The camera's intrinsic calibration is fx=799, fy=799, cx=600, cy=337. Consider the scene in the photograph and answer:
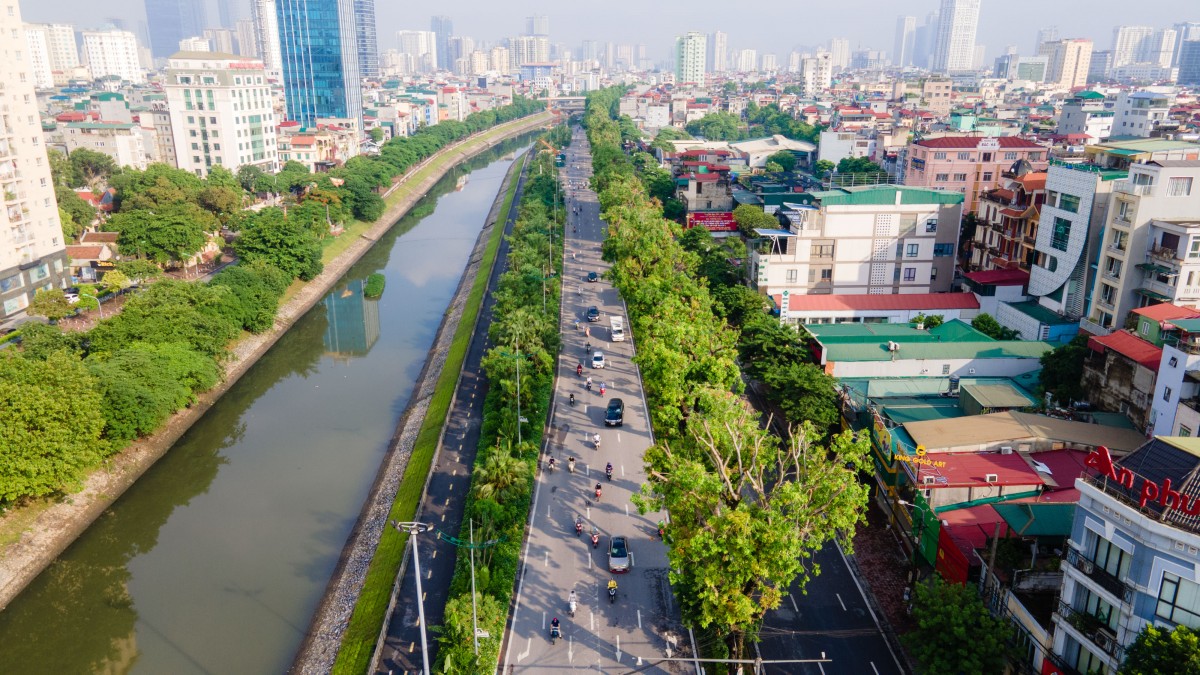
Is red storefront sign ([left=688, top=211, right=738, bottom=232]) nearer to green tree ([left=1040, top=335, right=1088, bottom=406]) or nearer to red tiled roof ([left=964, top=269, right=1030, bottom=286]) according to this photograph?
red tiled roof ([left=964, top=269, right=1030, bottom=286])

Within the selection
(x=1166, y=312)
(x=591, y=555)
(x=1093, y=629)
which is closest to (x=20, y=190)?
(x=591, y=555)

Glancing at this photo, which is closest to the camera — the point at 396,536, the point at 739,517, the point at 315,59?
the point at 739,517

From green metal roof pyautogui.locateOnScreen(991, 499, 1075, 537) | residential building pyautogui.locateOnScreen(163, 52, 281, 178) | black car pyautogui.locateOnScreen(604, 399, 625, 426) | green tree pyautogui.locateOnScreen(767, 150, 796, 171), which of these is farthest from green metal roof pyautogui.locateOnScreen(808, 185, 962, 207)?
residential building pyautogui.locateOnScreen(163, 52, 281, 178)

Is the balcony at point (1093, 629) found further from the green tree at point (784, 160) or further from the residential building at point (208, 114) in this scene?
the residential building at point (208, 114)

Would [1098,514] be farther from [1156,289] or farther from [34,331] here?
[34,331]

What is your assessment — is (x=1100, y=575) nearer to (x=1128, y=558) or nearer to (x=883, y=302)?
(x=1128, y=558)

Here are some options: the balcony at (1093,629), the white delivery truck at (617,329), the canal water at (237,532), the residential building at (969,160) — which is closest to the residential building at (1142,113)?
the residential building at (969,160)

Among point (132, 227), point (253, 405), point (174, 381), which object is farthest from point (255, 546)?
point (132, 227)
